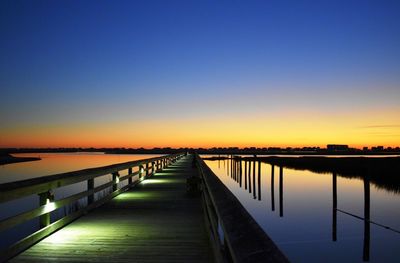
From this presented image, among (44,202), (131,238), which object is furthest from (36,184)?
(131,238)

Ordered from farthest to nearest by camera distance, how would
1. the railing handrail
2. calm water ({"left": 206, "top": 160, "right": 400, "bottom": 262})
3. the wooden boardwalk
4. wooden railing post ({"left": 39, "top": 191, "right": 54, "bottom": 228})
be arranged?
calm water ({"left": 206, "top": 160, "right": 400, "bottom": 262}) < wooden railing post ({"left": 39, "top": 191, "right": 54, "bottom": 228}) < the wooden boardwalk < the railing handrail

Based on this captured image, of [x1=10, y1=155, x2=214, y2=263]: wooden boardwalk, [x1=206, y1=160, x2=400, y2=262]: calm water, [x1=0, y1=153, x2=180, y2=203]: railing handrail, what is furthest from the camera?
[x1=206, y1=160, x2=400, y2=262]: calm water

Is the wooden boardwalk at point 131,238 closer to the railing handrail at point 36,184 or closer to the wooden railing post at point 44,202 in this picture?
the wooden railing post at point 44,202

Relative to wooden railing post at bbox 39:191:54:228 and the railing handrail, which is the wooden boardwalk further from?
the railing handrail

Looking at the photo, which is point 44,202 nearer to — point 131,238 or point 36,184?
point 36,184

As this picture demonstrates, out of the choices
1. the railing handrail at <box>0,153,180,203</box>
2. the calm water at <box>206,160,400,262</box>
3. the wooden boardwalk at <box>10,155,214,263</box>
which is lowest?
the calm water at <box>206,160,400,262</box>

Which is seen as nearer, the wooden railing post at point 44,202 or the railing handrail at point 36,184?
the railing handrail at point 36,184

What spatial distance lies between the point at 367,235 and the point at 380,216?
8.58 metres

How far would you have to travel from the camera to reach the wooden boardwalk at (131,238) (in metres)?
5.25

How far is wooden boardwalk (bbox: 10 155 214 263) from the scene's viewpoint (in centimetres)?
525

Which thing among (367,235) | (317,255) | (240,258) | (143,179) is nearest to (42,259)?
Answer: (240,258)

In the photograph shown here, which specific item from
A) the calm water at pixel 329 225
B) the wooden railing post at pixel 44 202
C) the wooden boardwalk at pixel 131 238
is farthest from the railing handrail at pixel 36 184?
the calm water at pixel 329 225

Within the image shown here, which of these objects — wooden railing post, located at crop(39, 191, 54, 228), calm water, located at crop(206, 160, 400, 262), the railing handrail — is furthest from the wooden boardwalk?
calm water, located at crop(206, 160, 400, 262)

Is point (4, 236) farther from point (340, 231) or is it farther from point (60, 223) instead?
point (340, 231)
